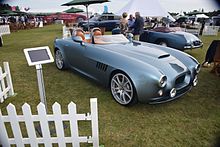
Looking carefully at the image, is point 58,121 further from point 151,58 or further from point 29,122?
point 151,58

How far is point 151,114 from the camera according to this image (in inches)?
118

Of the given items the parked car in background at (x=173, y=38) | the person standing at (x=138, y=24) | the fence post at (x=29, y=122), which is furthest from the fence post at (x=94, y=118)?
the person standing at (x=138, y=24)

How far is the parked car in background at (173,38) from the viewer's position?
7.04m

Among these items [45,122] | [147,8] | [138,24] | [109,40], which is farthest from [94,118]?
[147,8]

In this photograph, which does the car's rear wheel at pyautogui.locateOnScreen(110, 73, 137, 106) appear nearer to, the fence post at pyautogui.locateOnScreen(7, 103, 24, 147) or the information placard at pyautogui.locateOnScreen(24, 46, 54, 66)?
the information placard at pyautogui.locateOnScreen(24, 46, 54, 66)

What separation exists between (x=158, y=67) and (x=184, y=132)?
3.31 ft

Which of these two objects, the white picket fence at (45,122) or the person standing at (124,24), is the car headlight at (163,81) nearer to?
the white picket fence at (45,122)

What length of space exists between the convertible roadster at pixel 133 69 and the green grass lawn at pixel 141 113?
0.28 m

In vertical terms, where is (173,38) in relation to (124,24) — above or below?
below

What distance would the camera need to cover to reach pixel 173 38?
7.25 meters

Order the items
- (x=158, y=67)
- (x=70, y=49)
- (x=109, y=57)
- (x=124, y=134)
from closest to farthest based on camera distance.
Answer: (x=124, y=134), (x=158, y=67), (x=109, y=57), (x=70, y=49)

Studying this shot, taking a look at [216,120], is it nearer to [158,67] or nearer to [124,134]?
[158,67]

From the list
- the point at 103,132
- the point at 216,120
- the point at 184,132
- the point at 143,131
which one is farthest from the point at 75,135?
the point at 216,120

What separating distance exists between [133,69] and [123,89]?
1.43ft
